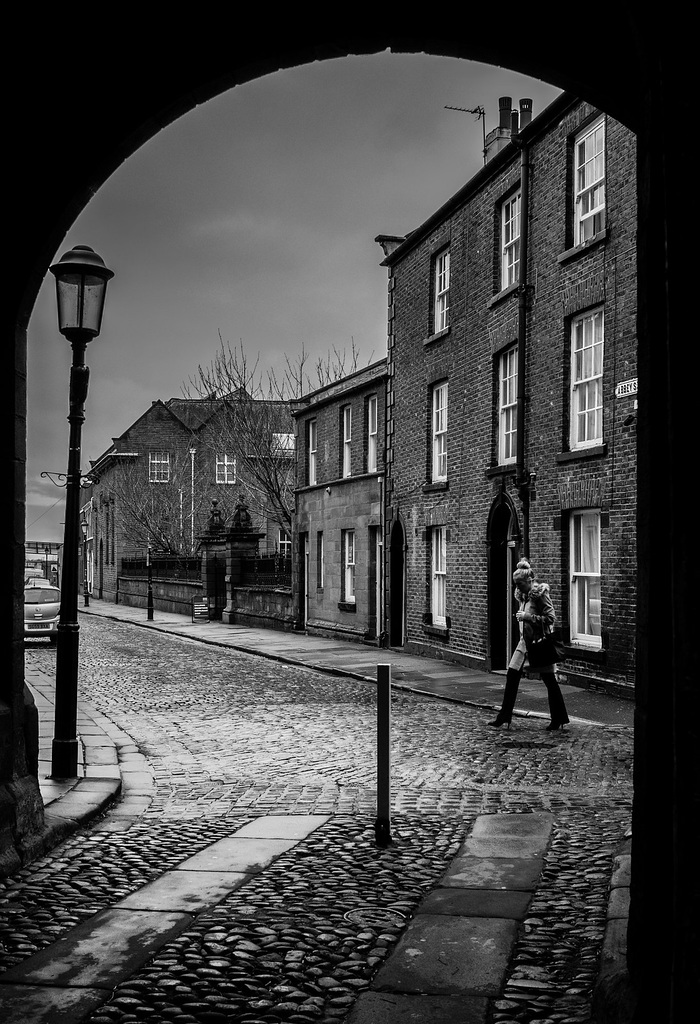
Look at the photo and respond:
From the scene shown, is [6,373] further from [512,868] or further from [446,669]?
[446,669]

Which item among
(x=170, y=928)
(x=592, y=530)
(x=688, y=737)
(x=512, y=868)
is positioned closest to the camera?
(x=688, y=737)

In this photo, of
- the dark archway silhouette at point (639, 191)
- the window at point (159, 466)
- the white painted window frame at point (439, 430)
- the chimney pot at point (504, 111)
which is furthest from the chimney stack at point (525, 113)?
the window at point (159, 466)

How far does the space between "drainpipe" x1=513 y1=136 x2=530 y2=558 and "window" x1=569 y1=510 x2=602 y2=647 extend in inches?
43.8

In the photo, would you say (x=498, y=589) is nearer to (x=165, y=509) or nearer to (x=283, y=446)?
(x=283, y=446)

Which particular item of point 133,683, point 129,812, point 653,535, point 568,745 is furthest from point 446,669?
point 653,535

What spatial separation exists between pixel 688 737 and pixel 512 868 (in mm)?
3507

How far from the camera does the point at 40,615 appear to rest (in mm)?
24562

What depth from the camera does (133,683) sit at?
15.7 metres

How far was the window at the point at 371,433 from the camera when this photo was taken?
2523 cm

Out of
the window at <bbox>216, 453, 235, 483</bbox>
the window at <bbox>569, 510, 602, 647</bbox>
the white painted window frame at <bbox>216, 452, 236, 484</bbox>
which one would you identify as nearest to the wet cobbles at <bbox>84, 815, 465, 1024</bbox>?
the window at <bbox>569, 510, 602, 647</bbox>

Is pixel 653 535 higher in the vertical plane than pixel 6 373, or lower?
lower

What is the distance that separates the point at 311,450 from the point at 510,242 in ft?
42.1

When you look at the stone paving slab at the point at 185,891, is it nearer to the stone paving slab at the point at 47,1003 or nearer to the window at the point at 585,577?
the stone paving slab at the point at 47,1003

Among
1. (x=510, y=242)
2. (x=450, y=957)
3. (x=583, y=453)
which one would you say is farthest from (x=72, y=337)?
(x=510, y=242)
